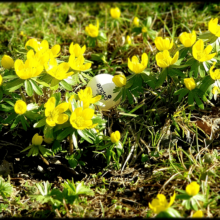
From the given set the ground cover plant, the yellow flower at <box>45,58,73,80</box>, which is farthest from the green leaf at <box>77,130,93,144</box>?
the yellow flower at <box>45,58,73,80</box>

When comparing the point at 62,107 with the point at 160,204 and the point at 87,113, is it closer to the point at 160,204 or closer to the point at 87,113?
the point at 87,113

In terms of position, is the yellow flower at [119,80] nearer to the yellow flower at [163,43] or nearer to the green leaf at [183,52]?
the yellow flower at [163,43]

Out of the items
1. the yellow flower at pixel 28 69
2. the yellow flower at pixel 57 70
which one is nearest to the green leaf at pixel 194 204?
the yellow flower at pixel 57 70

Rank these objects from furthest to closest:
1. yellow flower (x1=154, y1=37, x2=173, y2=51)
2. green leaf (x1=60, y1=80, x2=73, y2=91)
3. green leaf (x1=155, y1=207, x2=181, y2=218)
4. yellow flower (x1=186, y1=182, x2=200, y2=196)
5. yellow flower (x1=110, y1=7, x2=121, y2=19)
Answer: yellow flower (x1=110, y1=7, x2=121, y2=19)
yellow flower (x1=154, y1=37, x2=173, y2=51)
green leaf (x1=60, y1=80, x2=73, y2=91)
yellow flower (x1=186, y1=182, x2=200, y2=196)
green leaf (x1=155, y1=207, x2=181, y2=218)

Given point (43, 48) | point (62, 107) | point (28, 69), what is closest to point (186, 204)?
point (62, 107)

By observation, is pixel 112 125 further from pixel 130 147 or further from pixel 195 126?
pixel 195 126

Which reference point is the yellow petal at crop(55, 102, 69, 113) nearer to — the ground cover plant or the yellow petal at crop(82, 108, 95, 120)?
the ground cover plant
